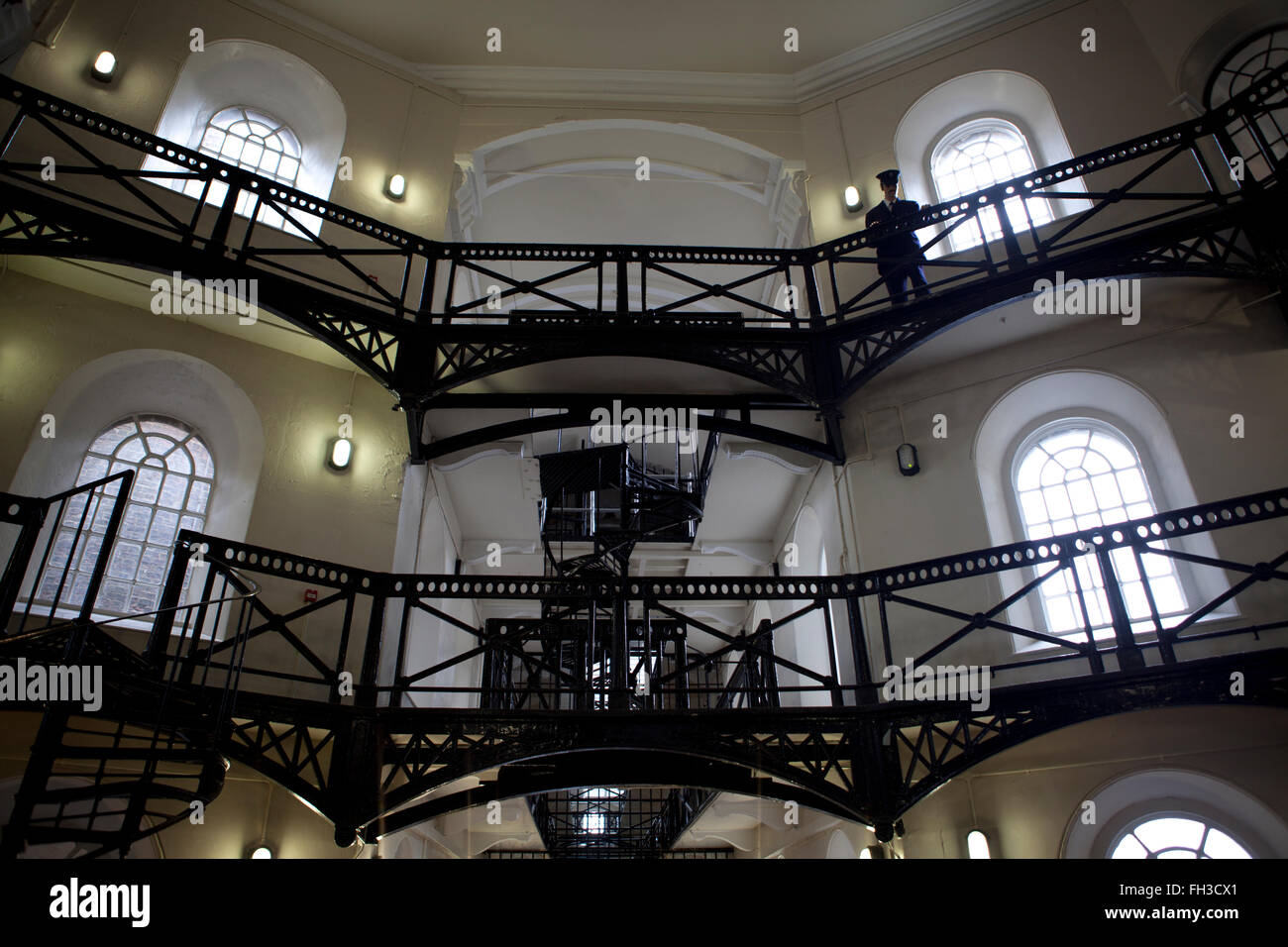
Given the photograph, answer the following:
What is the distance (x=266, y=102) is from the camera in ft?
37.8

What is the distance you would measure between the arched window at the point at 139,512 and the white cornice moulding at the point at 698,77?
6705 millimetres

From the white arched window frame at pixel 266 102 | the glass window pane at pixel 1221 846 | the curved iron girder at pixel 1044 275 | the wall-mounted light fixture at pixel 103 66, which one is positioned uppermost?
the white arched window frame at pixel 266 102

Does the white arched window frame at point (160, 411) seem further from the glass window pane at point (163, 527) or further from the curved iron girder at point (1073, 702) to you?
the curved iron girder at point (1073, 702)

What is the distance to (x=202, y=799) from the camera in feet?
18.1

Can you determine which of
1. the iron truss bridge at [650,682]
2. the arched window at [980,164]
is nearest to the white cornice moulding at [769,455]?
the iron truss bridge at [650,682]

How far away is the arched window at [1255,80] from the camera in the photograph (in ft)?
30.6

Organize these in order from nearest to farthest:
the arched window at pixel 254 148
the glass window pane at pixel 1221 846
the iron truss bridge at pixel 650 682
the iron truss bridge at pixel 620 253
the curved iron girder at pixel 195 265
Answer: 1. the iron truss bridge at pixel 650 682
2. the glass window pane at pixel 1221 846
3. the curved iron girder at pixel 195 265
4. the iron truss bridge at pixel 620 253
5. the arched window at pixel 254 148

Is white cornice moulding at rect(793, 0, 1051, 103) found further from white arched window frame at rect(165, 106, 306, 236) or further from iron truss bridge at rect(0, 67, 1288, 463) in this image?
white arched window frame at rect(165, 106, 306, 236)

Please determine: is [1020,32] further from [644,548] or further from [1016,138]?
[644,548]

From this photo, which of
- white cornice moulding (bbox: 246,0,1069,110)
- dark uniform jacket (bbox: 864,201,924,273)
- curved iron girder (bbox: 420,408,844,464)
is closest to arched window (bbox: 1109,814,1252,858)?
curved iron girder (bbox: 420,408,844,464)

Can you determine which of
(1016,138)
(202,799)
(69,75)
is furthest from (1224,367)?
(69,75)

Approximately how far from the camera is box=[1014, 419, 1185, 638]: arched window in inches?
334

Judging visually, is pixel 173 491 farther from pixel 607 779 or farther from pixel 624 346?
pixel 607 779

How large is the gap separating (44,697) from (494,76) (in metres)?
11.6
